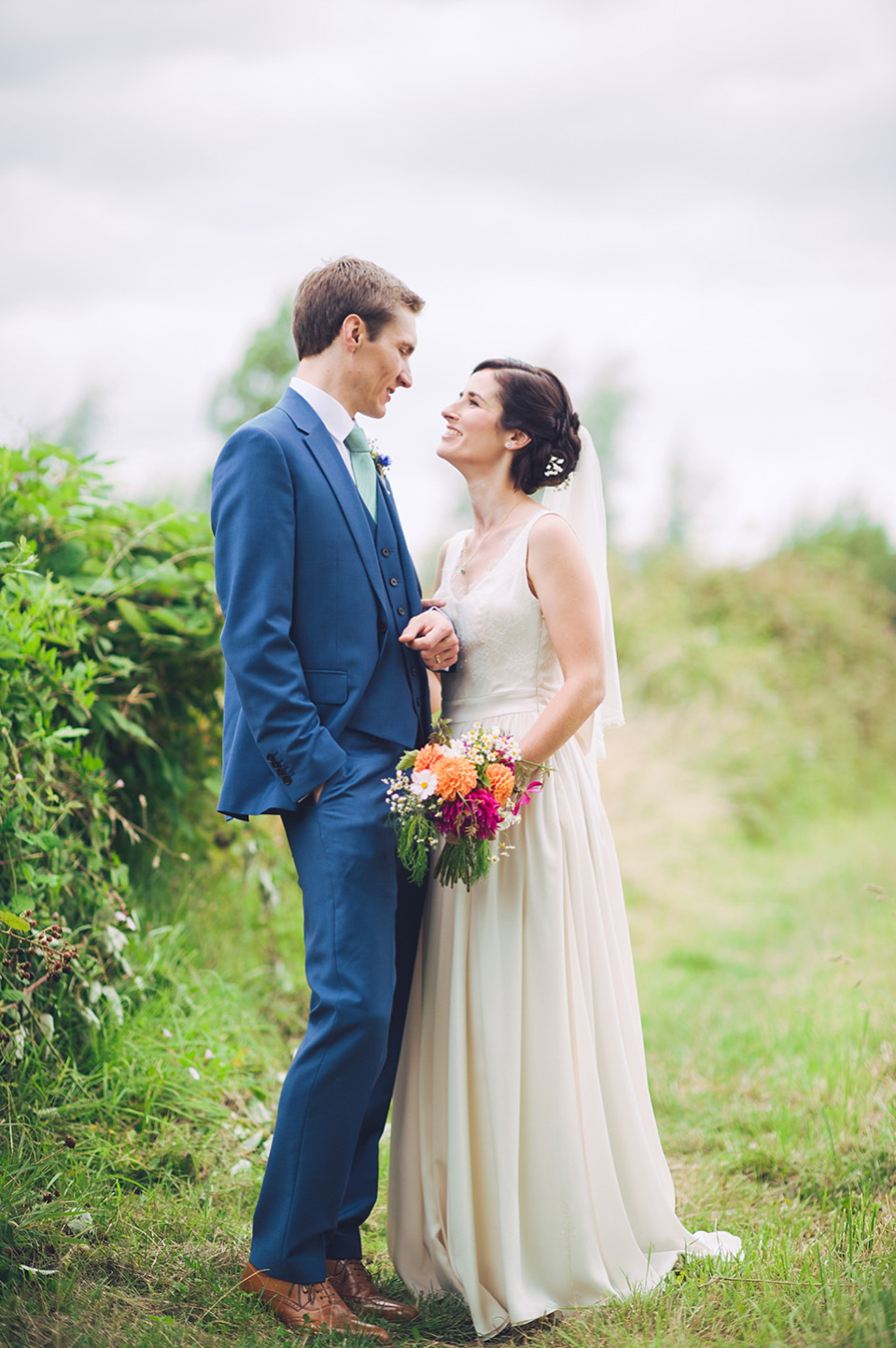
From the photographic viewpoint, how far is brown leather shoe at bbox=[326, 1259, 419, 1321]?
7.79ft

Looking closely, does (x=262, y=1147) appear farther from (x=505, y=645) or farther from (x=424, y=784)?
(x=505, y=645)

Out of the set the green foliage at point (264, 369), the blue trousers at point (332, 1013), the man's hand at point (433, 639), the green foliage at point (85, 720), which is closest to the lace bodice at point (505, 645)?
the man's hand at point (433, 639)

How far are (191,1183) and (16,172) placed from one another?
16.5 ft

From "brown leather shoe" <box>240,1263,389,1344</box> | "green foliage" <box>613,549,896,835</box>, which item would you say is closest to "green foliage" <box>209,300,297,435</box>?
"green foliage" <box>613,549,896,835</box>

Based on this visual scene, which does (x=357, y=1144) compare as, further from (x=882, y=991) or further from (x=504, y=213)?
(x=504, y=213)

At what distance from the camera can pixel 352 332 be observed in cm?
259

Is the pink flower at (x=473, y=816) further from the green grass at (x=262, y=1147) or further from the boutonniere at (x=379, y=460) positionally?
the green grass at (x=262, y=1147)

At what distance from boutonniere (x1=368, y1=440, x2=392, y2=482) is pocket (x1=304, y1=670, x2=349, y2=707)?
67cm

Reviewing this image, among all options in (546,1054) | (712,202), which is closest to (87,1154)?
(546,1054)

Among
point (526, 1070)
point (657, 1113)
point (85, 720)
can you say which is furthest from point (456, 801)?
point (657, 1113)

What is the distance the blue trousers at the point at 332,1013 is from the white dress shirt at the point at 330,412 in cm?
78

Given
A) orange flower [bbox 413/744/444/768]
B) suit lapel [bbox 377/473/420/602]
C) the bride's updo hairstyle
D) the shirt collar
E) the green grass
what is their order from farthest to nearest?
the bride's updo hairstyle, suit lapel [bbox 377/473/420/602], the shirt collar, orange flower [bbox 413/744/444/768], the green grass

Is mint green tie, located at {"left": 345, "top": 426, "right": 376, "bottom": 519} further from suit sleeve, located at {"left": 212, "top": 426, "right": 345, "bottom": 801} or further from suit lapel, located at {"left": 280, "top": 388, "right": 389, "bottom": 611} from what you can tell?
suit sleeve, located at {"left": 212, "top": 426, "right": 345, "bottom": 801}

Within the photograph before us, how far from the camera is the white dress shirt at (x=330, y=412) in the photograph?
8.42ft
